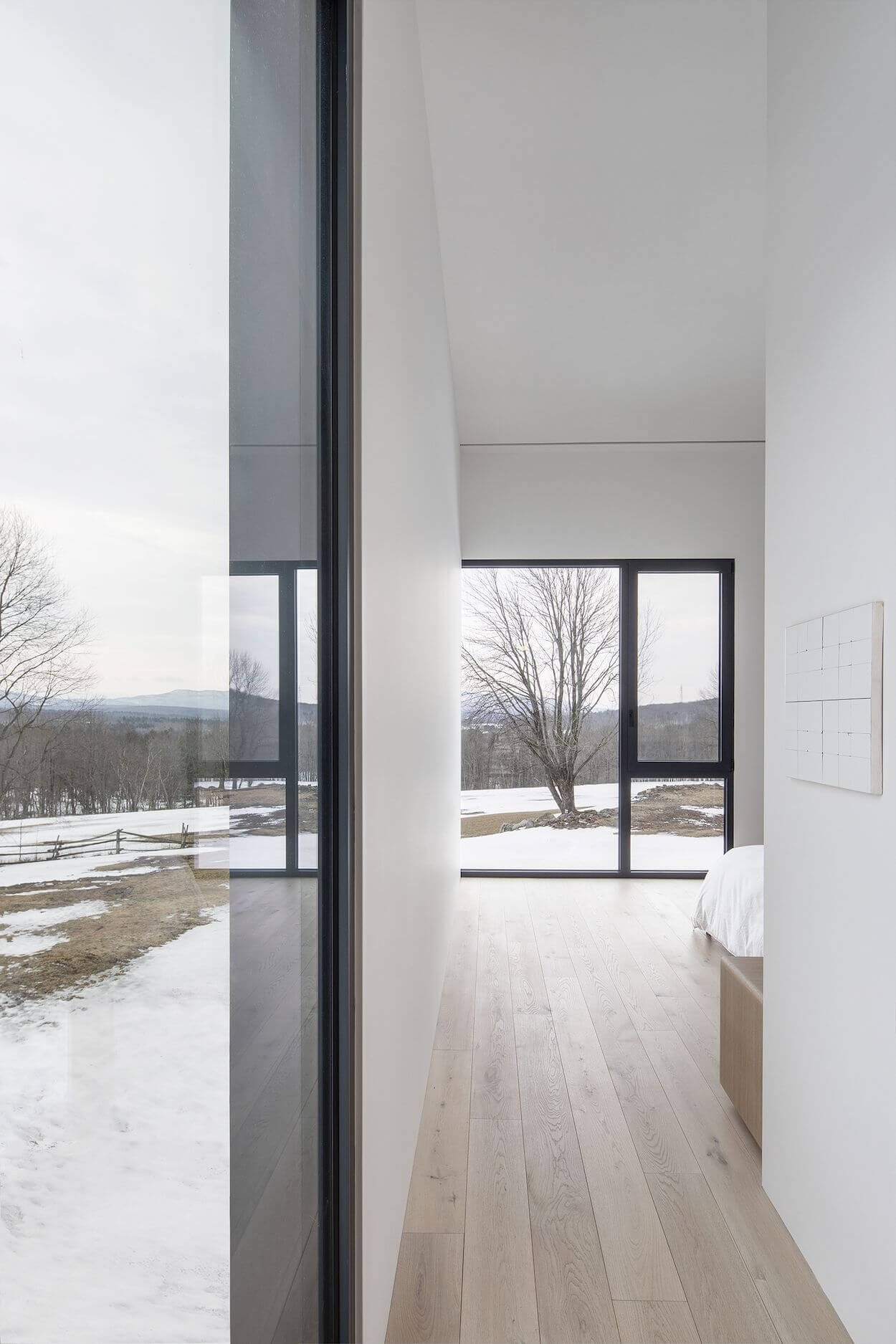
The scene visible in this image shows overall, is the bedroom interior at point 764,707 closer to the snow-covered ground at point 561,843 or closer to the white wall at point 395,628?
the white wall at point 395,628

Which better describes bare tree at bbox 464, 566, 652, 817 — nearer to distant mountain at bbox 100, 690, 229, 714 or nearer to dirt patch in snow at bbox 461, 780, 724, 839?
dirt patch in snow at bbox 461, 780, 724, 839

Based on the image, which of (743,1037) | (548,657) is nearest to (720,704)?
(548,657)

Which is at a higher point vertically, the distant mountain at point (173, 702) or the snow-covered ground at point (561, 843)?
the distant mountain at point (173, 702)

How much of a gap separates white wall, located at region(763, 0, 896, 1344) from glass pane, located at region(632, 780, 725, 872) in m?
3.66

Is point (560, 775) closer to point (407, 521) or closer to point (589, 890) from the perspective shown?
point (589, 890)

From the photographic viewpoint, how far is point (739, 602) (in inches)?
224

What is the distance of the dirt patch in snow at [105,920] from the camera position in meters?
0.45

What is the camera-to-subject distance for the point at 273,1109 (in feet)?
3.20

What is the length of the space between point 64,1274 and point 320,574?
90 centimetres

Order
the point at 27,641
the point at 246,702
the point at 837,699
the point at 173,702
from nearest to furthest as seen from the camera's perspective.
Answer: the point at 27,641 → the point at 173,702 → the point at 246,702 → the point at 837,699

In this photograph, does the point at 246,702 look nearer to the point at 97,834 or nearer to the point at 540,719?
the point at 97,834

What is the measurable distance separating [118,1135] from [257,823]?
0.38 meters

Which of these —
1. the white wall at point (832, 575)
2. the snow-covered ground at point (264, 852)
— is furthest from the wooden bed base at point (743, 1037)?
the snow-covered ground at point (264, 852)

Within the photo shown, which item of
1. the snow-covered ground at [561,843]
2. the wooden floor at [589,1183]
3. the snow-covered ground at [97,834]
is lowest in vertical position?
the wooden floor at [589,1183]
